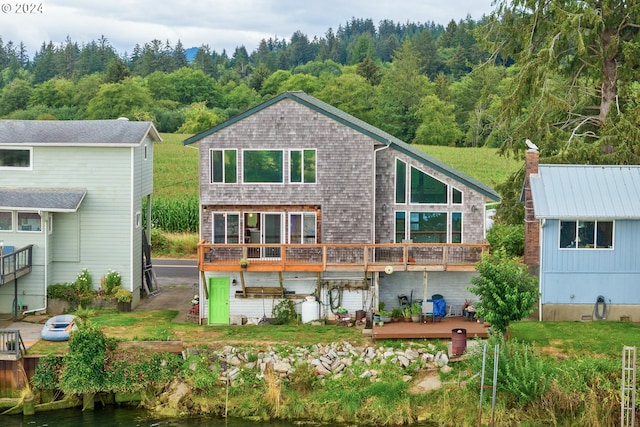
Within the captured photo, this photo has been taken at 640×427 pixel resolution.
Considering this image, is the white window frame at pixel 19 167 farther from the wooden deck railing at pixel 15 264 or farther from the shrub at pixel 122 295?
the shrub at pixel 122 295

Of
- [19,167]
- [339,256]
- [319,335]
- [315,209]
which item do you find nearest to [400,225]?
[339,256]

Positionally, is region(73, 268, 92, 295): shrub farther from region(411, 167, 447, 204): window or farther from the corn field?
the corn field

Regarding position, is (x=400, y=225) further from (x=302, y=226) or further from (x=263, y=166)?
(x=263, y=166)

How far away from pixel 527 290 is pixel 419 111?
66.9 m

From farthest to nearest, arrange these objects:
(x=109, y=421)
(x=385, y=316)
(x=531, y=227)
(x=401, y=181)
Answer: (x=531, y=227) → (x=401, y=181) → (x=385, y=316) → (x=109, y=421)

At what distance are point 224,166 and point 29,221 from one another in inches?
296

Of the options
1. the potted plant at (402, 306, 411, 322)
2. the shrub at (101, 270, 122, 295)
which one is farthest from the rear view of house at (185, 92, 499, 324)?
the shrub at (101, 270, 122, 295)

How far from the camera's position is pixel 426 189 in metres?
35.3

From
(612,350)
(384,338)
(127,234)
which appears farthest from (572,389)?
(127,234)

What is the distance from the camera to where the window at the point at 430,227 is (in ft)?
116

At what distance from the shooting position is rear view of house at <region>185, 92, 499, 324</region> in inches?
1369

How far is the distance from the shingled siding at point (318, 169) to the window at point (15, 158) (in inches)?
286

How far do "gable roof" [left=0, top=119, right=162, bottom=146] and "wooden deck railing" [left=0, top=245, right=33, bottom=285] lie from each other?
13.9 feet

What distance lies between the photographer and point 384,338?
31703mm
